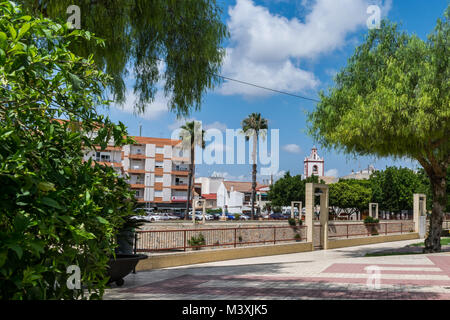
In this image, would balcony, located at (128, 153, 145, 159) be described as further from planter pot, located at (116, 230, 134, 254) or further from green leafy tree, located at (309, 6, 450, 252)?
planter pot, located at (116, 230, 134, 254)

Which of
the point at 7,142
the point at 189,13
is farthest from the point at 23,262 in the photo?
the point at 189,13

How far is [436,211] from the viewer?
18.0 meters

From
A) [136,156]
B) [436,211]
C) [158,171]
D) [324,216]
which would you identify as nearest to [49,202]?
[436,211]

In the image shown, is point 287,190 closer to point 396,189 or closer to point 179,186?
point 396,189

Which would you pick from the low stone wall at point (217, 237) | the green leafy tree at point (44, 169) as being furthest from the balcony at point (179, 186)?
the green leafy tree at point (44, 169)

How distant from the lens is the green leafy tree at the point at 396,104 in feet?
47.2

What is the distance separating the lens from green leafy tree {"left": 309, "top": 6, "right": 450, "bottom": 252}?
14.4m

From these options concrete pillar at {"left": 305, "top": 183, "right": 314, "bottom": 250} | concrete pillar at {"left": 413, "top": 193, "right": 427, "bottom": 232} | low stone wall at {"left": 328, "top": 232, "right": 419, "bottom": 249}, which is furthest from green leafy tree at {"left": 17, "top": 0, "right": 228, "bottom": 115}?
concrete pillar at {"left": 413, "top": 193, "right": 427, "bottom": 232}

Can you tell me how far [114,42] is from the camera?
783cm

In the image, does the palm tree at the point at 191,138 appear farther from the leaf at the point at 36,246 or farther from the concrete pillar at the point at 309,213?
the leaf at the point at 36,246

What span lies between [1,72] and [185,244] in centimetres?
1211

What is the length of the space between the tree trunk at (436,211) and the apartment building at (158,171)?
55943 mm

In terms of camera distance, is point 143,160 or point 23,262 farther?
point 143,160
